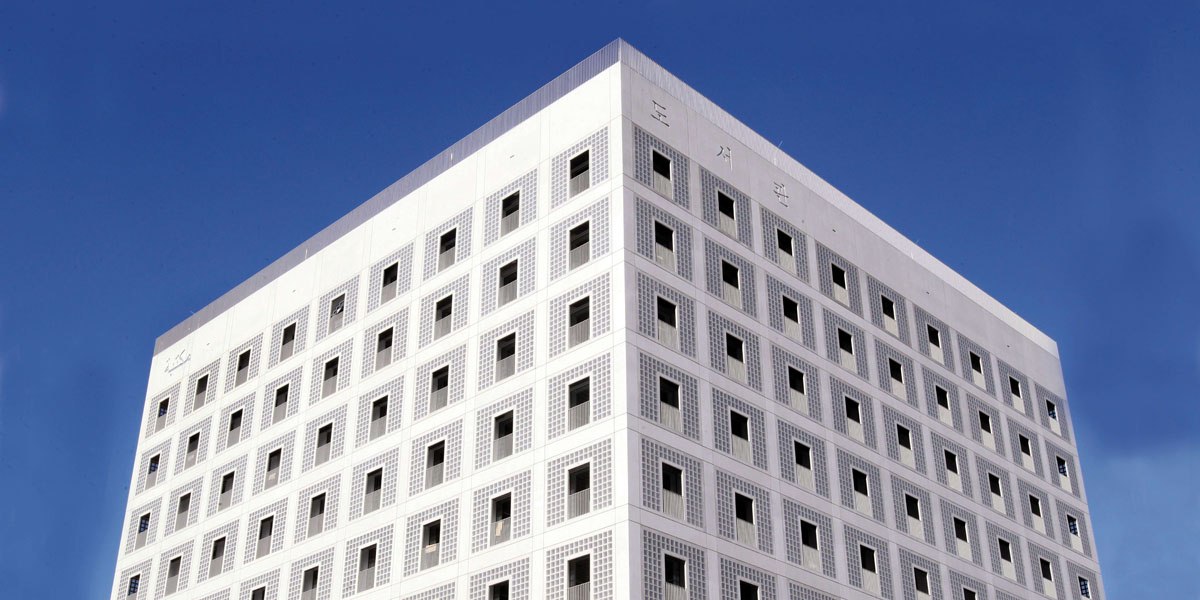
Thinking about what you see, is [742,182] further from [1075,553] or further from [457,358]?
[1075,553]

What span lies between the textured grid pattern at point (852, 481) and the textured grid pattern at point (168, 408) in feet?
100

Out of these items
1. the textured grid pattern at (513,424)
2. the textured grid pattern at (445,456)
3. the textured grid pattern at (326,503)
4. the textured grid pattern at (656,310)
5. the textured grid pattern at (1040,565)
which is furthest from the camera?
the textured grid pattern at (1040,565)

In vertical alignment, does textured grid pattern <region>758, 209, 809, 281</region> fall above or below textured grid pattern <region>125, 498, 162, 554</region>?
above

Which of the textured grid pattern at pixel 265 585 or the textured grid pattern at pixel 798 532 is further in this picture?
the textured grid pattern at pixel 265 585

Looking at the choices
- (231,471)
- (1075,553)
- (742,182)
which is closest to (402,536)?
(231,471)

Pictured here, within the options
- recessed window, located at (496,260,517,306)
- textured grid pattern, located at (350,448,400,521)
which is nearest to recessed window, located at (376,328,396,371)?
textured grid pattern, located at (350,448,400,521)

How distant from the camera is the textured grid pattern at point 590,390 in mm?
39781

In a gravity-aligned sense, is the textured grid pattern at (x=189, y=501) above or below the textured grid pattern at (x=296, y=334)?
below

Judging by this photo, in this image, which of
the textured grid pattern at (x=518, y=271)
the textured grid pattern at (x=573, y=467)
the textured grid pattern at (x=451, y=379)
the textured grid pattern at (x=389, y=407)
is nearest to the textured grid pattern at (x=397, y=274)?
the textured grid pattern at (x=389, y=407)

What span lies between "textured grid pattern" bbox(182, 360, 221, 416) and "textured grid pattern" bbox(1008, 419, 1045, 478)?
34.5 meters

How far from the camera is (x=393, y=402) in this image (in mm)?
47719

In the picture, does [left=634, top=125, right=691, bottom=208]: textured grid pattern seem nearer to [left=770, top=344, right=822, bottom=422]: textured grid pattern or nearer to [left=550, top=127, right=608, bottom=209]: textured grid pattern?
[left=550, top=127, right=608, bottom=209]: textured grid pattern

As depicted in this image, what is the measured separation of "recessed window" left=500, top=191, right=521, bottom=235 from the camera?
46406 millimetres

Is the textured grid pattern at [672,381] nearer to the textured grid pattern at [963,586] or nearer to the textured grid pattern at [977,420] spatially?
the textured grid pattern at [963,586]
